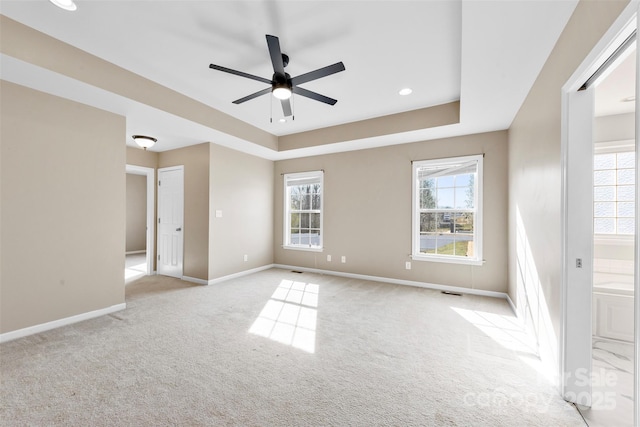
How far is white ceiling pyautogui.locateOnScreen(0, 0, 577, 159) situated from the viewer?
196cm

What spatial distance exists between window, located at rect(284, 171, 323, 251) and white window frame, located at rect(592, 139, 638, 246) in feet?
13.2

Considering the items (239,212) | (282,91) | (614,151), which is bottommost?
(239,212)

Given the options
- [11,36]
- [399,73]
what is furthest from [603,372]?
[11,36]

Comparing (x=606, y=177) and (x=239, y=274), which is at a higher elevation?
(x=606, y=177)

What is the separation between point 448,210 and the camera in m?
4.30

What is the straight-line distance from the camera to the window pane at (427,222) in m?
4.44

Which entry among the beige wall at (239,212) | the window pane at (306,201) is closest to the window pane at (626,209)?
the window pane at (306,201)

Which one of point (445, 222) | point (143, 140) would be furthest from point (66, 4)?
point (445, 222)

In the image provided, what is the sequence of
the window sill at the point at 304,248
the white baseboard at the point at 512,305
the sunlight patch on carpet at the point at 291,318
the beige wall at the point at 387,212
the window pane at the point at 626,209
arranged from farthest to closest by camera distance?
the window sill at the point at 304,248 < the beige wall at the point at 387,212 < the white baseboard at the point at 512,305 < the window pane at the point at 626,209 < the sunlight patch on carpet at the point at 291,318

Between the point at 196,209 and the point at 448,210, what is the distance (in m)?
4.39

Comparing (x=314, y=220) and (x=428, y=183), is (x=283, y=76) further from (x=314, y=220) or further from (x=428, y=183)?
(x=314, y=220)

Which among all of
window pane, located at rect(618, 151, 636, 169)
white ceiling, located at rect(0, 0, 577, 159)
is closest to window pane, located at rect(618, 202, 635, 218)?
window pane, located at rect(618, 151, 636, 169)

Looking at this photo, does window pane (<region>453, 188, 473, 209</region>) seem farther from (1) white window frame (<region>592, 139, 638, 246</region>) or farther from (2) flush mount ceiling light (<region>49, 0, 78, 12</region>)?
(2) flush mount ceiling light (<region>49, 0, 78, 12</region>)

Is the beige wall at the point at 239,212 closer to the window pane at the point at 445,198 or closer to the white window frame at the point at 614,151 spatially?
the window pane at the point at 445,198
